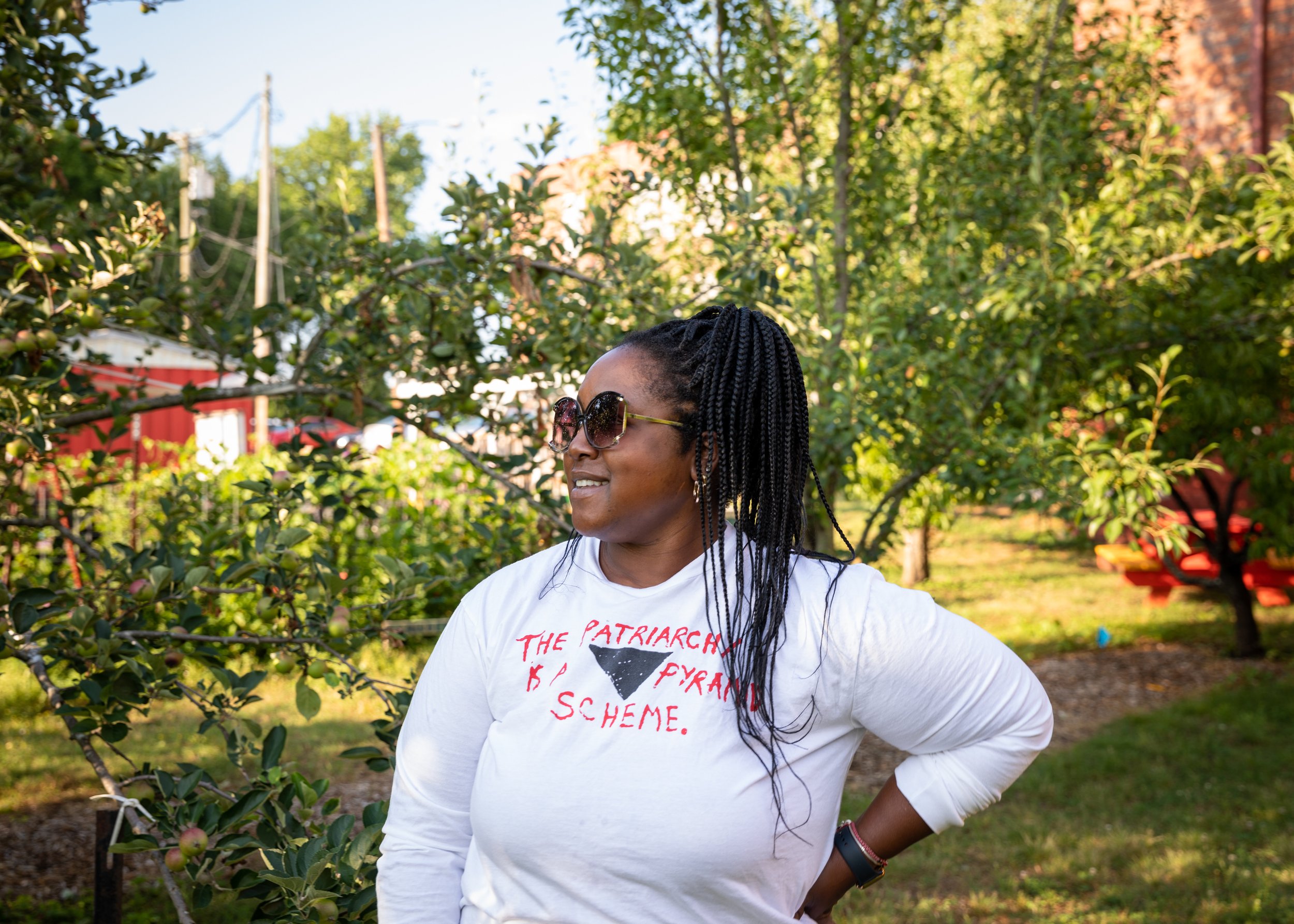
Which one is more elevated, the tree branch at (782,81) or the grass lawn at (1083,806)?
the tree branch at (782,81)

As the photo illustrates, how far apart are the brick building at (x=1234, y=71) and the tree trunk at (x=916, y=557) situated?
15.6ft

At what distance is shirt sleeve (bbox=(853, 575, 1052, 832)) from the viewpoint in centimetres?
157

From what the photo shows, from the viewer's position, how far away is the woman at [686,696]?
1501 millimetres

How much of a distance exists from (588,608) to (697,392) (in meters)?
0.40

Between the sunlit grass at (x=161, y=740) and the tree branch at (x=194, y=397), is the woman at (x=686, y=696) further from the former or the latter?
the sunlit grass at (x=161, y=740)

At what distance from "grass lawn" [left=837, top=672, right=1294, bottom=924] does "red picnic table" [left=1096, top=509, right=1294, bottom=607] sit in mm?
2096

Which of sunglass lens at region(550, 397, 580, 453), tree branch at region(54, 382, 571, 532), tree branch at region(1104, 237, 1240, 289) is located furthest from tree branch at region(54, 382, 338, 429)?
tree branch at region(1104, 237, 1240, 289)

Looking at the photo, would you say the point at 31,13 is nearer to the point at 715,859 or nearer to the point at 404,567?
the point at 404,567

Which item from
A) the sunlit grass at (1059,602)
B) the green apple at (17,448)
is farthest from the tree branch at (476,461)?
the sunlit grass at (1059,602)

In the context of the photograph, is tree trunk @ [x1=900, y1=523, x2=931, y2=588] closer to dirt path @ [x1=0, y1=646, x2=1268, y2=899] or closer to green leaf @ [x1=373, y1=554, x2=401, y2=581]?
dirt path @ [x1=0, y1=646, x2=1268, y2=899]

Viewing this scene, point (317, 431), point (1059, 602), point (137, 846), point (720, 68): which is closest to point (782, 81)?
point (720, 68)

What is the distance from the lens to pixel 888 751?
632 cm

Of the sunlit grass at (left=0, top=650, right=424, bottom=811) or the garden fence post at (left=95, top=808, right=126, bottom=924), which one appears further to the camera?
the sunlit grass at (left=0, top=650, right=424, bottom=811)

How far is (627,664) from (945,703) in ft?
1.59
